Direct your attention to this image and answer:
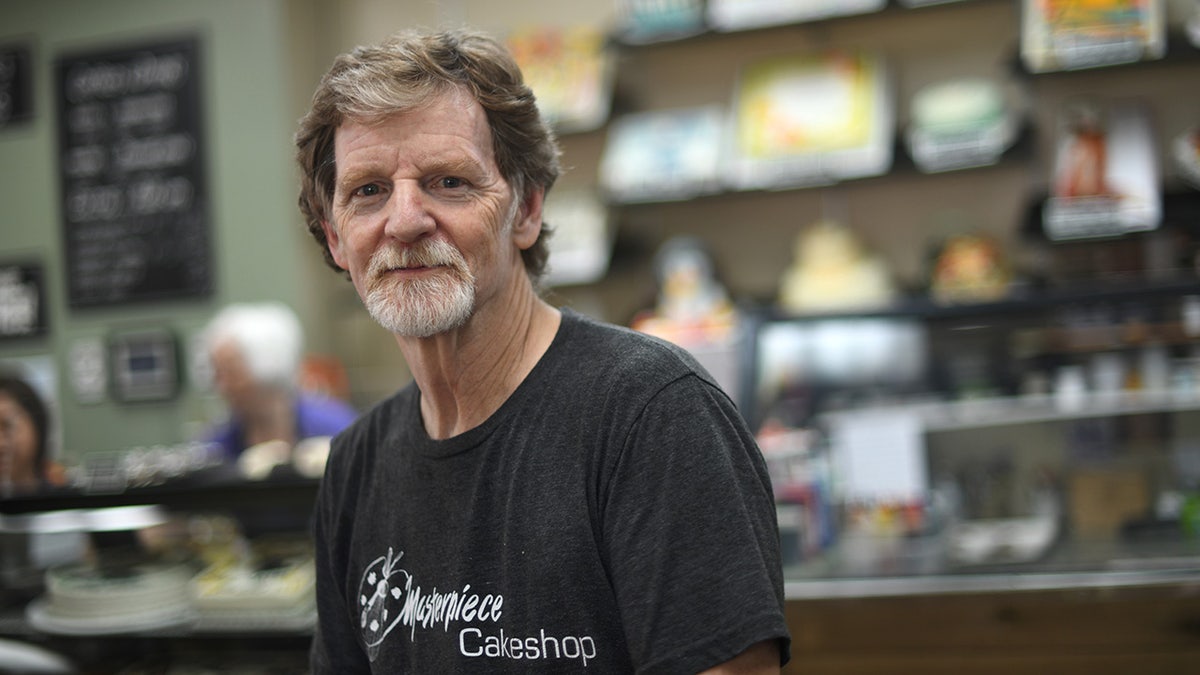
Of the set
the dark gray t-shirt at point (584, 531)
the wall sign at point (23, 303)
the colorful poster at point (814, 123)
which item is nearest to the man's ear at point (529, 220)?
the dark gray t-shirt at point (584, 531)

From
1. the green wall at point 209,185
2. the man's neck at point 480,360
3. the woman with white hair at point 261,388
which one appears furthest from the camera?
the green wall at point 209,185

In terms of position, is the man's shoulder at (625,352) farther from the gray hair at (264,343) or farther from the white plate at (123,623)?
the gray hair at (264,343)

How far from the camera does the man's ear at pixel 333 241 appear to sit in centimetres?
139

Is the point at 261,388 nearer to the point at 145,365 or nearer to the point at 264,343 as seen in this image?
the point at 264,343

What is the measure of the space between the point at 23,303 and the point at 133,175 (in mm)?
741

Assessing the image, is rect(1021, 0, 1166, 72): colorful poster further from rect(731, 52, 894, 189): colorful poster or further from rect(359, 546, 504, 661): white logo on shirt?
rect(359, 546, 504, 661): white logo on shirt

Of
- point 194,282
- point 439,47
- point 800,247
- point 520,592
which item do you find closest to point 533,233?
point 439,47

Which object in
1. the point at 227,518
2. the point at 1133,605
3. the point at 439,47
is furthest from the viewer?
the point at 227,518

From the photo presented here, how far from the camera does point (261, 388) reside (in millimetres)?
3557

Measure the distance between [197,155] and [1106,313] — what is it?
3.67 metres

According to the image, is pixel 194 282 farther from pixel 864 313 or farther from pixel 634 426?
pixel 634 426

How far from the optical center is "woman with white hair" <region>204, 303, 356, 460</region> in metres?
3.54

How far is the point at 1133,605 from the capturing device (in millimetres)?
1914

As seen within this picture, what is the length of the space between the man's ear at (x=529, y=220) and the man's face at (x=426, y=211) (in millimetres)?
62
